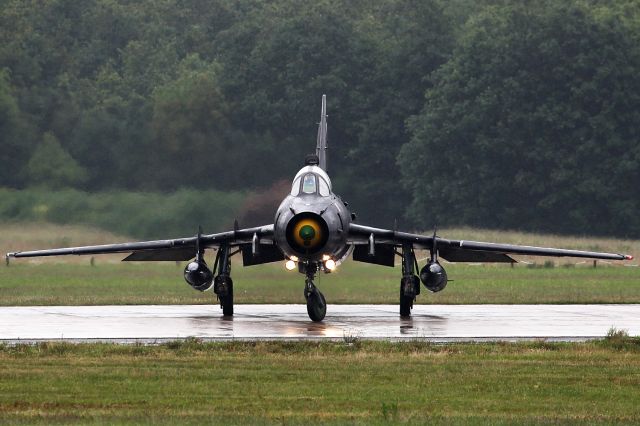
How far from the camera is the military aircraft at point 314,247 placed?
83.5ft

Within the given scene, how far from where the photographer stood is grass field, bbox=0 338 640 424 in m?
14.6

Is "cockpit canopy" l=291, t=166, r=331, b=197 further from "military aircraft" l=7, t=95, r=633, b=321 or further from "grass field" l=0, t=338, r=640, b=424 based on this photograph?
"grass field" l=0, t=338, r=640, b=424

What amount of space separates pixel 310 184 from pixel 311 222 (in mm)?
1086

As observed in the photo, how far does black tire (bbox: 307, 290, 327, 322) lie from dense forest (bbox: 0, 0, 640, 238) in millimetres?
26418

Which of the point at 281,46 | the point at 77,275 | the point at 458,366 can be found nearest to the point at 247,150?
the point at 77,275

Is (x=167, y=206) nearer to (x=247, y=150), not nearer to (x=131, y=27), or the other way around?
(x=247, y=150)

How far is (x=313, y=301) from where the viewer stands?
26.5 m

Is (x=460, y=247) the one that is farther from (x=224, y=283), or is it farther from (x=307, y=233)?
(x=307, y=233)

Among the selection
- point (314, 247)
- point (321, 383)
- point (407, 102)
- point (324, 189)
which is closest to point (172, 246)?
point (324, 189)

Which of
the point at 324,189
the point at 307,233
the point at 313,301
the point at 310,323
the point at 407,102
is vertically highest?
the point at 407,102

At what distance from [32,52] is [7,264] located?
30.7 m

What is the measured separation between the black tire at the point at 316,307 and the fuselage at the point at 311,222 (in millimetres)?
628

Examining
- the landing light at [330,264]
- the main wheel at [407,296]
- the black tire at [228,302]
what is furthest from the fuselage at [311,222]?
the black tire at [228,302]

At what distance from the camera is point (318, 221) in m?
25.3
